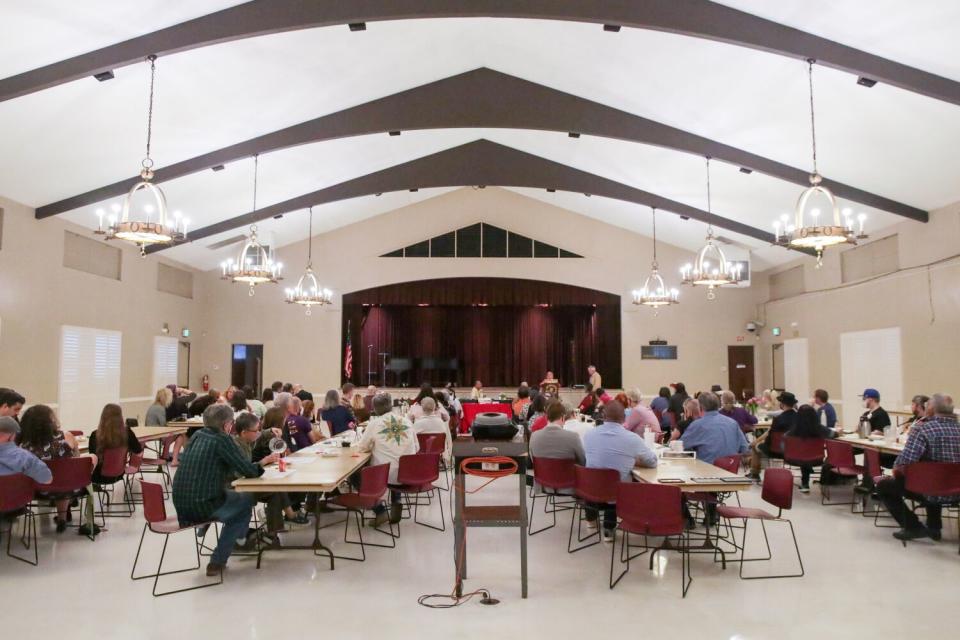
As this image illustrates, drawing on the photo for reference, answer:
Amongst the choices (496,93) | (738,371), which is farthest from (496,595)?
(738,371)

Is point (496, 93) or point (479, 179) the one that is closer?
point (496, 93)

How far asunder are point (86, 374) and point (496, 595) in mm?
10038

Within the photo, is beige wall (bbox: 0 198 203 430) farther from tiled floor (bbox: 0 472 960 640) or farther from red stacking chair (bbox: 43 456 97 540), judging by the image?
tiled floor (bbox: 0 472 960 640)

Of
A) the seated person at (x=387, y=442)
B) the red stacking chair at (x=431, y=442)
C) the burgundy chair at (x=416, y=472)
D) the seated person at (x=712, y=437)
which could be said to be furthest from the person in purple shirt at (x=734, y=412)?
the seated person at (x=387, y=442)

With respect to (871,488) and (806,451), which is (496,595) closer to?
(871,488)

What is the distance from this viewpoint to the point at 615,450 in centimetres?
562

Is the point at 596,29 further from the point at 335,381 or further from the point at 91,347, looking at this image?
the point at 335,381

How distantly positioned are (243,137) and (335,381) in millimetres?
8536

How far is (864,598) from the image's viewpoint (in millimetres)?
4559

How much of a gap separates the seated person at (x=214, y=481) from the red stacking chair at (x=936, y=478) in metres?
5.68

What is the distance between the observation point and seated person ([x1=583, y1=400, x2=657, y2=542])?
221 inches

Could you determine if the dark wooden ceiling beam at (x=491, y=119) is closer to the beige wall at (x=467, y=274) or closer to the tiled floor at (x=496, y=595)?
the tiled floor at (x=496, y=595)

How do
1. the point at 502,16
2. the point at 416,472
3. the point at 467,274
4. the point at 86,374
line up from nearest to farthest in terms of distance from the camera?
the point at 416,472 < the point at 502,16 < the point at 86,374 < the point at 467,274

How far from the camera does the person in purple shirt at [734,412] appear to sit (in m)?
8.67
